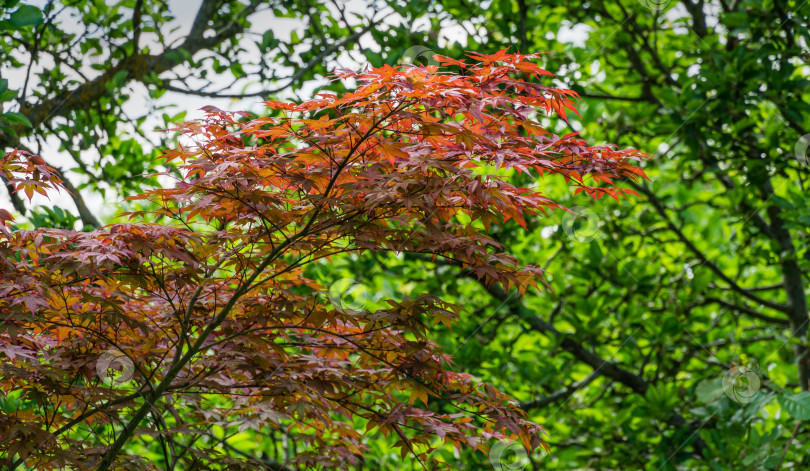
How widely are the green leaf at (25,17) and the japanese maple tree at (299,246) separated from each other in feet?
2.79

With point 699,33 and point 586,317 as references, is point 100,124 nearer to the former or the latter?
point 586,317

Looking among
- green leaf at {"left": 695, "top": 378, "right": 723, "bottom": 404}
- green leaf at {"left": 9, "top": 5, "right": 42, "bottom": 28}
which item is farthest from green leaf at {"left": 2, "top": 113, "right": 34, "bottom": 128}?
green leaf at {"left": 695, "top": 378, "right": 723, "bottom": 404}

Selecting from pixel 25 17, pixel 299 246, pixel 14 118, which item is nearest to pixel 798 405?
pixel 299 246

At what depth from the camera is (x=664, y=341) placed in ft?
10.8

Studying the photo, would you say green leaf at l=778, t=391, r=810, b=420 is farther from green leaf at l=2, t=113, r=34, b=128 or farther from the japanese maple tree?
green leaf at l=2, t=113, r=34, b=128

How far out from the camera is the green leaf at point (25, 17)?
2367 mm

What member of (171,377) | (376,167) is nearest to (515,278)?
(376,167)

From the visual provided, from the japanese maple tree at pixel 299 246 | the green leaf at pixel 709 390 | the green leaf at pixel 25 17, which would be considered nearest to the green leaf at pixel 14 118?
the green leaf at pixel 25 17

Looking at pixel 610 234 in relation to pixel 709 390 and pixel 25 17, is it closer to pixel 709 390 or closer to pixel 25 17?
pixel 709 390

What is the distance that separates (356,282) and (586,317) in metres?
1.14

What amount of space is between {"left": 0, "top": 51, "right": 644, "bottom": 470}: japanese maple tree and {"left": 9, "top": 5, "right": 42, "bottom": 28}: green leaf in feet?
2.79

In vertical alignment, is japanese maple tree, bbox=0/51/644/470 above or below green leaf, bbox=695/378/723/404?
below

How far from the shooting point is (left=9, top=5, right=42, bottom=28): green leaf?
2.37m

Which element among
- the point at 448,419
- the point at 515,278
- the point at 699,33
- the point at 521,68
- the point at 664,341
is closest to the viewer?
the point at 521,68
